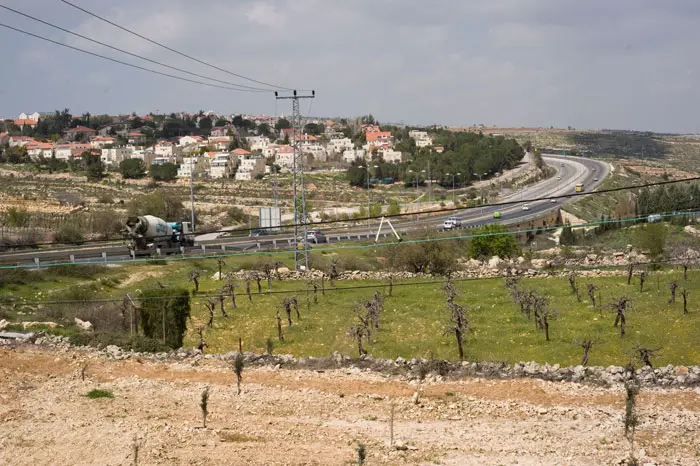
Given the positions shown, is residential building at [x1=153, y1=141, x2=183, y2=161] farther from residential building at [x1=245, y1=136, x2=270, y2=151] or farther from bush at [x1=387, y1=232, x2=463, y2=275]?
bush at [x1=387, y1=232, x2=463, y2=275]

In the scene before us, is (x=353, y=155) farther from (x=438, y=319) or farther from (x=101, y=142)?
(x=438, y=319)

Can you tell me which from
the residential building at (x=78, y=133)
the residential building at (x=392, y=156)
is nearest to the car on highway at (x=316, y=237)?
the residential building at (x=392, y=156)

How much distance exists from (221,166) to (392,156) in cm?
3505

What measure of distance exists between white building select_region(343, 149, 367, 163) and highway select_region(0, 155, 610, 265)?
42.0 m

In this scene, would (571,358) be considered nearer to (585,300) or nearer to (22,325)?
(585,300)

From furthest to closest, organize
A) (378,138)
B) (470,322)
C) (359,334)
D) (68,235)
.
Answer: (378,138), (68,235), (470,322), (359,334)

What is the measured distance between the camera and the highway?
144ft

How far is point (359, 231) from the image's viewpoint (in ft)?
223

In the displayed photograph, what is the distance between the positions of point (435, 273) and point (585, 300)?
13.3m

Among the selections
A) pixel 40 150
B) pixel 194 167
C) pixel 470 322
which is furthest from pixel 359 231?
pixel 40 150

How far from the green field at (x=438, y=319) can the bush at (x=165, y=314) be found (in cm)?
154

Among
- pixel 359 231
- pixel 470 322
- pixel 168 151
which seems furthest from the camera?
pixel 168 151

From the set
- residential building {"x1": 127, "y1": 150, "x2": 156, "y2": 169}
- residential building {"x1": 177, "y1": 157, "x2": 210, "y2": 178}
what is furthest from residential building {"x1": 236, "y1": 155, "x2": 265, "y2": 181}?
residential building {"x1": 127, "y1": 150, "x2": 156, "y2": 169}

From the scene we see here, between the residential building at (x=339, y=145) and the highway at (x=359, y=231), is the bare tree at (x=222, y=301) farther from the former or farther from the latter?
the residential building at (x=339, y=145)
